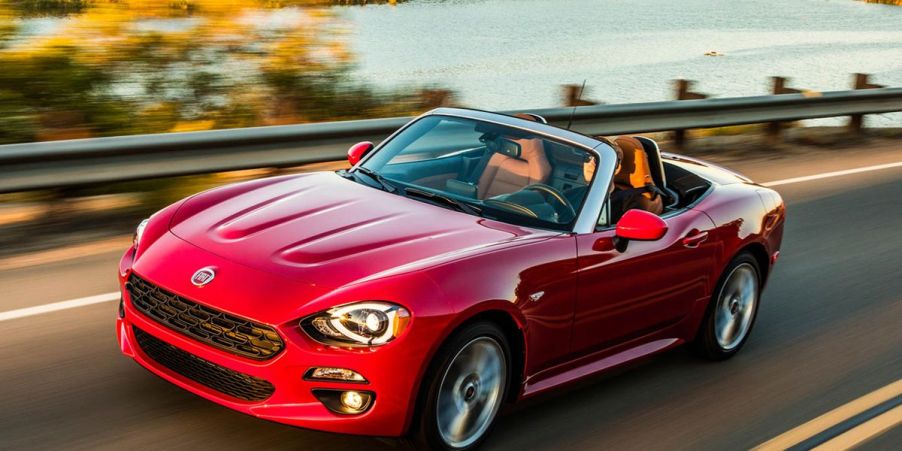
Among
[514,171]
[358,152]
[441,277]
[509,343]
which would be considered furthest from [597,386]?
[358,152]

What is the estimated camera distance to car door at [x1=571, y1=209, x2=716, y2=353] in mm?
5289

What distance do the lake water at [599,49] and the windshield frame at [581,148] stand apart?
5.38m

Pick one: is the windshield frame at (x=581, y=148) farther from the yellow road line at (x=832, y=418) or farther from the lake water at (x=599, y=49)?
A: the lake water at (x=599, y=49)

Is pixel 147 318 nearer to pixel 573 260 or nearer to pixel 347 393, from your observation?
pixel 347 393

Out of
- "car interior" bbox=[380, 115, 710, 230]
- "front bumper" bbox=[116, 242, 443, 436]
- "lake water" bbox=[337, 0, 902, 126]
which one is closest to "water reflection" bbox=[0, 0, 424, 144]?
"lake water" bbox=[337, 0, 902, 126]

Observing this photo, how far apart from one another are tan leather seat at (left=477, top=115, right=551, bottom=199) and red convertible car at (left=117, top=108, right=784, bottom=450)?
0.01 m

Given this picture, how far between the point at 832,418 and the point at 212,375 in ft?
10.6

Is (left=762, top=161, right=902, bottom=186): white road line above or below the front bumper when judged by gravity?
below

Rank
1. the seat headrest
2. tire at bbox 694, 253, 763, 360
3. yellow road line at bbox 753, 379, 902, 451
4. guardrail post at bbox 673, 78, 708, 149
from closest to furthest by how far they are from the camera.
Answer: yellow road line at bbox 753, 379, 902, 451, the seat headrest, tire at bbox 694, 253, 763, 360, guardrail post at bbox 673, 78, 708, 149

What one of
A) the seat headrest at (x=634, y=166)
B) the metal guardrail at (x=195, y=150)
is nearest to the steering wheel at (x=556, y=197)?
the seat headrest at (x=634, y=166)

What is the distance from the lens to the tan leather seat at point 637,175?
6.13 m

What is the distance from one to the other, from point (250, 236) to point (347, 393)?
37.7 inches

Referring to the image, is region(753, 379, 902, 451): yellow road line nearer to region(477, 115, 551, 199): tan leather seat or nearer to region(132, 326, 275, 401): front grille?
region(477, 115, 551, 199): tan leather seat

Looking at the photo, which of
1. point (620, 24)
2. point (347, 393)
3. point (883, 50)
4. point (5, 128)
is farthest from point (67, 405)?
point (883, 50)
